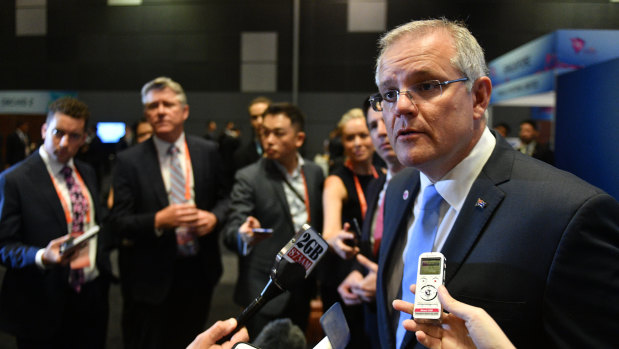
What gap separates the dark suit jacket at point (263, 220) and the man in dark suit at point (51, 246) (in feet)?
2.56

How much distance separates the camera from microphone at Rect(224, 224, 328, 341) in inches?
43.1

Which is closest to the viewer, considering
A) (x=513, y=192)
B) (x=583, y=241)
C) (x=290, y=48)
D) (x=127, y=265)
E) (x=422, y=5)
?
(x=583, y=241)

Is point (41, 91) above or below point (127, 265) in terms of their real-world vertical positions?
above

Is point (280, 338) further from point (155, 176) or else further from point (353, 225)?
point (155, 176)

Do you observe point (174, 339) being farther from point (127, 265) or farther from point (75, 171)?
point (75, 171)

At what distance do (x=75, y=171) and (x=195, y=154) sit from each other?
67 cm

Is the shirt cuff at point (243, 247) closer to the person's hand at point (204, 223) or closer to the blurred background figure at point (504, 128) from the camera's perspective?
the person's hand at point (204, 223)

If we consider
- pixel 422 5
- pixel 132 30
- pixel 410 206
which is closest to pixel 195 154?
pixel 132 30

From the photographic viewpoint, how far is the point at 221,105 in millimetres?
8938

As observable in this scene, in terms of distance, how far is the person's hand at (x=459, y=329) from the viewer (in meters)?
0.82

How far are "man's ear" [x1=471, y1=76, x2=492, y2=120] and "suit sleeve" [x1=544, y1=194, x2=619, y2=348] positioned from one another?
356mm

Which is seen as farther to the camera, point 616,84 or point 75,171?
point 75,171

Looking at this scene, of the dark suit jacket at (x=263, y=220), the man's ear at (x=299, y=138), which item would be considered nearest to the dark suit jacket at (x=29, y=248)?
the dark suit jacket at (x=263, y=220)

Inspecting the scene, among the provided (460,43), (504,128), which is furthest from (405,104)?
(504,128)
